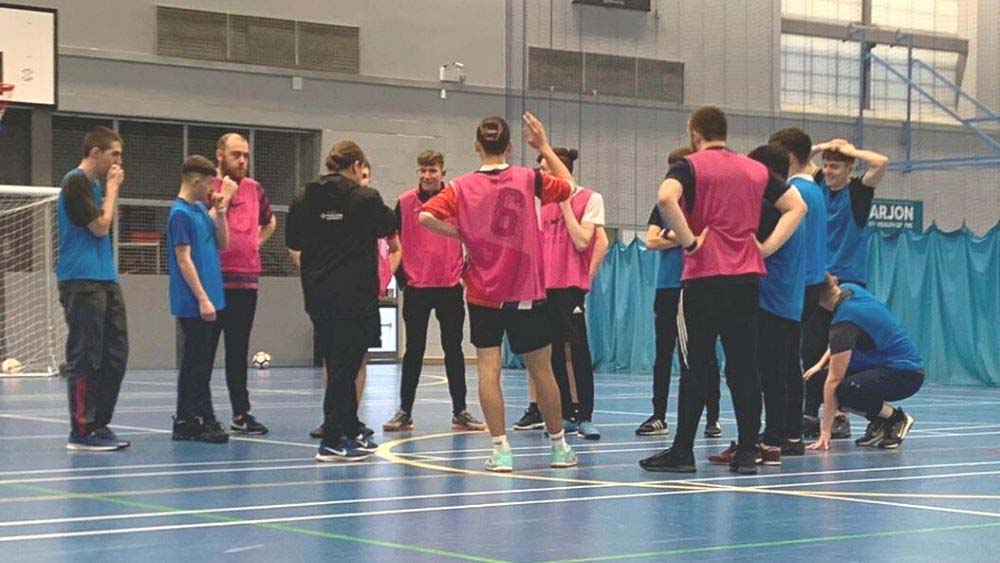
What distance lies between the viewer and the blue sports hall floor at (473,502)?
202 inches

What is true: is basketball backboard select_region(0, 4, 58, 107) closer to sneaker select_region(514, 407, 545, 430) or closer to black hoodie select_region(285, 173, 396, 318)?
sneaker select_region(514, 407, 545, 430)

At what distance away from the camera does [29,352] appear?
2123 cm

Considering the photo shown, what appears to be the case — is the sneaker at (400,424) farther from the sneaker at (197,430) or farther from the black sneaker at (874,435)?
the black sneaker at (874,435)

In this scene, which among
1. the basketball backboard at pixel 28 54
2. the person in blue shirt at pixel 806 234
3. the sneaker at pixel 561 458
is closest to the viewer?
the sneaker at pixel 561 458

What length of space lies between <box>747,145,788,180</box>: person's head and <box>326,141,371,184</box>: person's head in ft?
7.01

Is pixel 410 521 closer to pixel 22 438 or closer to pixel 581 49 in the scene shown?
pixel 22 438

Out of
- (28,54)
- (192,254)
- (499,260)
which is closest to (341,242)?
(499,260)

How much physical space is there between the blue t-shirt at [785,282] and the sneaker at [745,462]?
101 cm

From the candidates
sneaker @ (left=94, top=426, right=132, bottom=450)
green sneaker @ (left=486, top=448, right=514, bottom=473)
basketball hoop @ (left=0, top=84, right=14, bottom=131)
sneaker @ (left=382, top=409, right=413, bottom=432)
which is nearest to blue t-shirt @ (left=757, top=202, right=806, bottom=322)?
green sneaker @ (left=486, top=448, right=514, bottom=473)

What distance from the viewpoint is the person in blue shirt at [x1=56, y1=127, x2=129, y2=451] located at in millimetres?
8789

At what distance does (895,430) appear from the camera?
9242 millimetres

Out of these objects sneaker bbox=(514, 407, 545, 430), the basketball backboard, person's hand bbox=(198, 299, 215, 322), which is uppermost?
the basketball backboard

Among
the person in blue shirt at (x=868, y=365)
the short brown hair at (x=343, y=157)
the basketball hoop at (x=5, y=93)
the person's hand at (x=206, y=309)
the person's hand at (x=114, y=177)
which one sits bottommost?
the person in blue shirt at (x=868, y=365)

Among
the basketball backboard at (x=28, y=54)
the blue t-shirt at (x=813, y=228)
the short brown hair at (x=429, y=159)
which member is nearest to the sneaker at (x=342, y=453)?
the short brown hair at (x=429, y=159)
